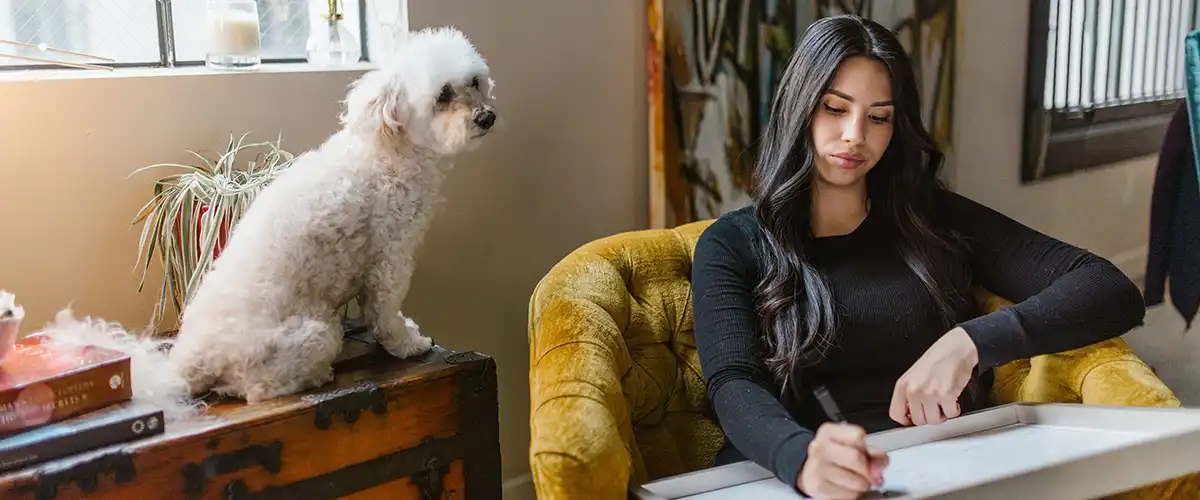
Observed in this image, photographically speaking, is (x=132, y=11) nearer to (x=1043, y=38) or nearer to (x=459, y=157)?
(x=459, y=157)

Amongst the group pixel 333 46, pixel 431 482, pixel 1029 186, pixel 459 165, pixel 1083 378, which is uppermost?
pixel 333 46

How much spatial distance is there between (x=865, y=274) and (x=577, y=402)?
1.67 ft

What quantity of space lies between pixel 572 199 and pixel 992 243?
0.86 metres

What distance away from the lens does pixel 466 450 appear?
1436mm

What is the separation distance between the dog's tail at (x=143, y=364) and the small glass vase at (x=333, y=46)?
0.67m

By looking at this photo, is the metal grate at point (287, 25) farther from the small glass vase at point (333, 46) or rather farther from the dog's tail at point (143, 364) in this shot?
the dog's tail at point (143, 364)

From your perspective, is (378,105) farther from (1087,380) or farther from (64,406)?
(1087,380)

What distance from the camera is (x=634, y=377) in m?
1.53

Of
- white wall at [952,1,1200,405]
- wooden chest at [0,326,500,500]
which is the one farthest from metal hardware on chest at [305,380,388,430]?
white wall at [952,1,1200,405]

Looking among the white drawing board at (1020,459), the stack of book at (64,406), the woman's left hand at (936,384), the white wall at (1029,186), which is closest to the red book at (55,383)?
the stack of book at (64,406)

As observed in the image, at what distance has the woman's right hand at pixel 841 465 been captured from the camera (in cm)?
100

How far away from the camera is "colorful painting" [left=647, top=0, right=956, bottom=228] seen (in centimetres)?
199

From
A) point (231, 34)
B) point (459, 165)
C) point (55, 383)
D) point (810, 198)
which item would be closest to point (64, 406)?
point (55, 383)

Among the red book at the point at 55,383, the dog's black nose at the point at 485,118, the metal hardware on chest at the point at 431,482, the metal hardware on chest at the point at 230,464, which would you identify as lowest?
the metal hardware on chest at the point at 431,482
